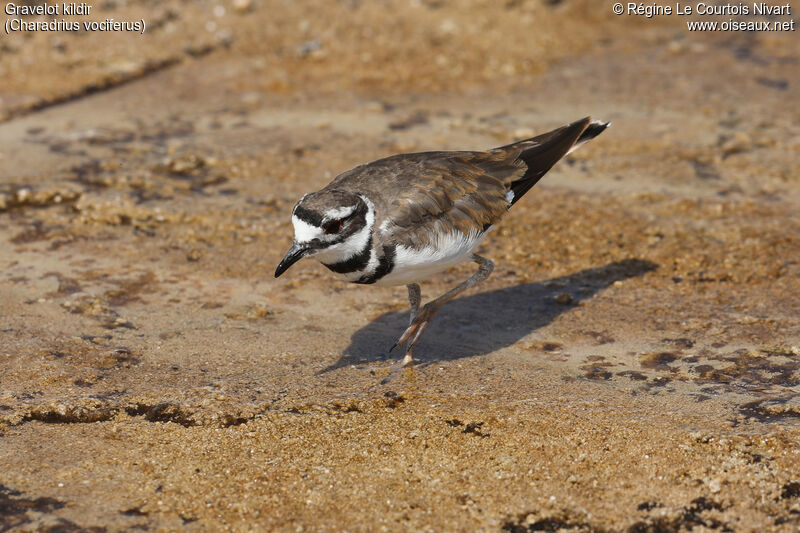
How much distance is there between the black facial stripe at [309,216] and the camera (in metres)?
4.79

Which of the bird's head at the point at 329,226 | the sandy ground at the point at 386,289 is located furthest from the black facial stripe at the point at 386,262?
the sandy ground at the point at 386,289

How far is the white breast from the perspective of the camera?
4.94m

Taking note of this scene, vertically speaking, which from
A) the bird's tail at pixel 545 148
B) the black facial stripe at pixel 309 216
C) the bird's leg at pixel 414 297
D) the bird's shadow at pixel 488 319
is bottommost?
the bird's shadow at pixel 488 319

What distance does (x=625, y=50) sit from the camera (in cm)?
1079

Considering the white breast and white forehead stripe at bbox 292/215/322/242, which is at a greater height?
white forehead stripe at bbox 292/215/322/242

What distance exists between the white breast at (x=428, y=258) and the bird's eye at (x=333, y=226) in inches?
13.9

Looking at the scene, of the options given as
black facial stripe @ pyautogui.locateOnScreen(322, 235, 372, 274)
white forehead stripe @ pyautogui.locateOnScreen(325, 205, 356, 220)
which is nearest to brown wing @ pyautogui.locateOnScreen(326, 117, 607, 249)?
black facial stripe @ pyautogui.locateOnScreen(322, 235, 372, 274)

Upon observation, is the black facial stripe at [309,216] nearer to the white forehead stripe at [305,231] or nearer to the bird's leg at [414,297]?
the white forehead stripe at [305,231]

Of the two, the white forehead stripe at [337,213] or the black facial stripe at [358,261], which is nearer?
the white forehead stripe at [337,213]

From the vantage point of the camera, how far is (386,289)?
253 inches

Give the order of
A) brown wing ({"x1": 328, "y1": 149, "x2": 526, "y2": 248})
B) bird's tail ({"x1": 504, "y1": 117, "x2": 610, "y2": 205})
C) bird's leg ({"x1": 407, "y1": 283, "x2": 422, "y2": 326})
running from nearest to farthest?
brown wing ({"x1": 328, "y1": 149, "x2": 526, "y2": 248}) < bird's leg ({"x1": 407, "y1": 283, "x2": 422, "y2": 326}) < bird's tail ({"x1": 504, "y1": 117, "x2": 610, "y2": 205})

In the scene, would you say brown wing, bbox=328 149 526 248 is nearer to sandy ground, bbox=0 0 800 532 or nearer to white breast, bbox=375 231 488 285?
white breast, bbox=375 231 488 285

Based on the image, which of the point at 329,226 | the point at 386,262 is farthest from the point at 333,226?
the point at 386,262

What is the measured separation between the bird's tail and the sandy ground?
0.86m
